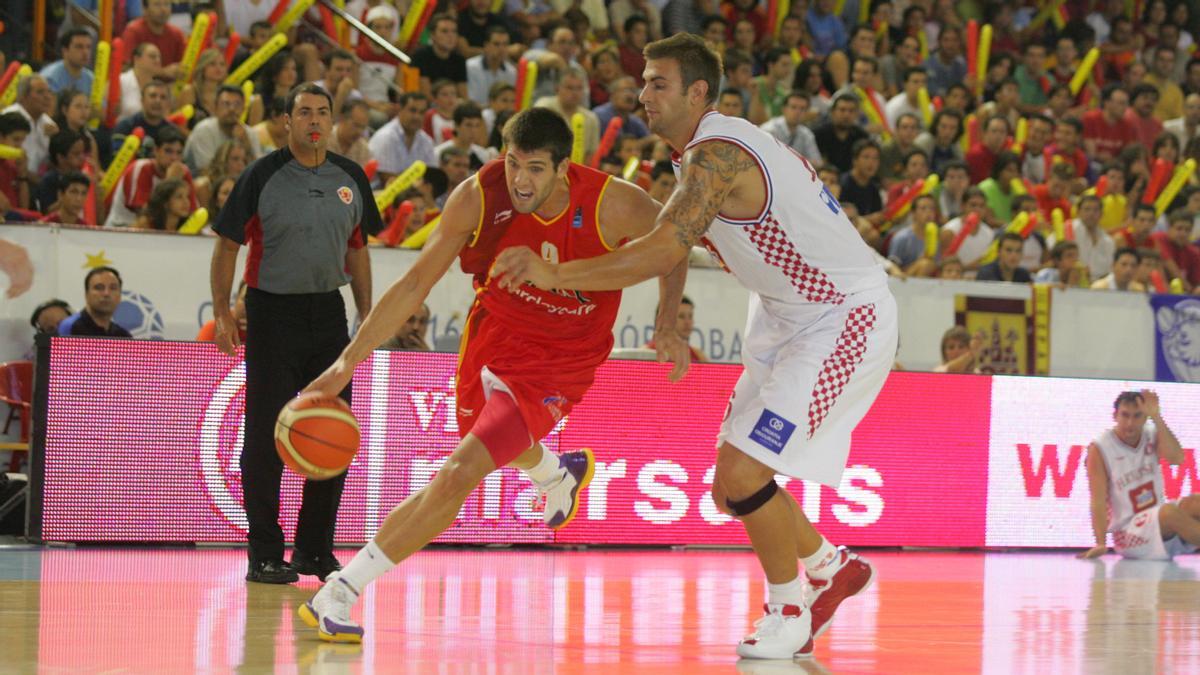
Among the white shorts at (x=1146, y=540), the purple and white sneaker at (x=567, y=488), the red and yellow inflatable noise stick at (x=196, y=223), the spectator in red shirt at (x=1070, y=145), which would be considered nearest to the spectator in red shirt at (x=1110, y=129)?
the spectator in red shirt at (x=1070, y=145)

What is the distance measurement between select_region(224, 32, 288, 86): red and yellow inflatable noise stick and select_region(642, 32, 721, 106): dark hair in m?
9.40

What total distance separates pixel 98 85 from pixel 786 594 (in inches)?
385

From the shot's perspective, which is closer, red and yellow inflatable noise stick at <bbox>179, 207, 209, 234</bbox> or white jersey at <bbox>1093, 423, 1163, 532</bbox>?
red and yellow inflatable noise stick at <bbox>179, 207, 209, 234</bbox>

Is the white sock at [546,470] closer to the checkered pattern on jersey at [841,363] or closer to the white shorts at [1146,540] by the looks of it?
the checkered pattern on jersey at [841,363]

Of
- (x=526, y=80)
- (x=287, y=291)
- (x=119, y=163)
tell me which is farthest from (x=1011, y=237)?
(x=287, y=291)

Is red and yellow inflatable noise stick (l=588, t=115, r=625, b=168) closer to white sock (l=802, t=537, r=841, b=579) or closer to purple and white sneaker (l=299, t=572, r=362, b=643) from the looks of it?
white sock (l=802, t=537, r=841, b=579)

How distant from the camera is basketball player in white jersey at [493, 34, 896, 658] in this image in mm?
6020

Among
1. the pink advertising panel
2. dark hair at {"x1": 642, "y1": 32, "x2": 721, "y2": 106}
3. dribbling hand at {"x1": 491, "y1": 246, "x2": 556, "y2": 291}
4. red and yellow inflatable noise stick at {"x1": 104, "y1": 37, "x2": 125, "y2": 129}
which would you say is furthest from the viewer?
red and yellow inflatable noise stick at {"x1": 104, "y1": 37, "x2": 125, "y2": 129}

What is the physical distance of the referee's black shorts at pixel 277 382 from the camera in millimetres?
8406

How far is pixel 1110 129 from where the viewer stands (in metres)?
20.6

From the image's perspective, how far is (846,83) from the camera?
63.5ft

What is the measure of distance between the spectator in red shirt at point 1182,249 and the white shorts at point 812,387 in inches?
486

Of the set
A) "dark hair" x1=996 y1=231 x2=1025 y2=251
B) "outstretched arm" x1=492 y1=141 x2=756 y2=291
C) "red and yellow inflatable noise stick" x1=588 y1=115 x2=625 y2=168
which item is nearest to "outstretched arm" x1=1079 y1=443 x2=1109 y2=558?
"dark hair" x1=996 y1=231 x2=1025 y2=251

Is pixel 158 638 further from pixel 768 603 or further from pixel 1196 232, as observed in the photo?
pixel 1196 232
